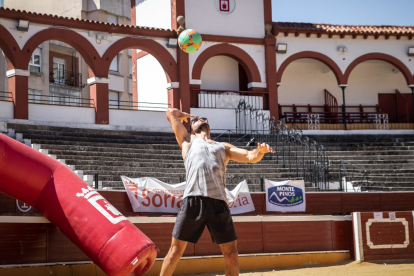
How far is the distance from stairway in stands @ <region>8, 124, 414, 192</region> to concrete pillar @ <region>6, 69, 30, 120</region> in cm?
88

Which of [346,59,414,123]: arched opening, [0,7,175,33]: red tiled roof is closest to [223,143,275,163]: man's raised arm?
[0,7,175,33]: red tiled roof

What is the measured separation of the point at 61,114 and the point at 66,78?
64.1 feet

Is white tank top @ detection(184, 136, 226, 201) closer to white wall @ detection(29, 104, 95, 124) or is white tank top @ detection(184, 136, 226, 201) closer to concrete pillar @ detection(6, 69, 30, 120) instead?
concrete pillar @ detection(6, 69, 30, 120)

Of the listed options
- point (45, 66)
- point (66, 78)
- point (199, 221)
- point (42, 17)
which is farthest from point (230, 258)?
point (66, 78)

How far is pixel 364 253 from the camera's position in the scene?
40.7 feet

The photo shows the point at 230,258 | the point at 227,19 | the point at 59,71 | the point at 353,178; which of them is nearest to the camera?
the point at 230,258

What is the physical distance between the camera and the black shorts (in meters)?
6.62

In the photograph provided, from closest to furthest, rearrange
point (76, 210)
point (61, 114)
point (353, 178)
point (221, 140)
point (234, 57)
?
point (76, 210) < point (353, 178) < point (61, 114) < point (221, 140) < point (234, 57)

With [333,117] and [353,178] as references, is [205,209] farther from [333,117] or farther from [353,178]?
[333,117]

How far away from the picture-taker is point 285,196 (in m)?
14.9

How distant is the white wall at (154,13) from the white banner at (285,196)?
10.9 meters

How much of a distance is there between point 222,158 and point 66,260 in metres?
4.03

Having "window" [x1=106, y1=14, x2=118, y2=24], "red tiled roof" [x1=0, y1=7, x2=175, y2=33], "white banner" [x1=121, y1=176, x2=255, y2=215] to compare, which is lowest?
"white banner" [x1=121, y1=176, x2=255, y2=215]

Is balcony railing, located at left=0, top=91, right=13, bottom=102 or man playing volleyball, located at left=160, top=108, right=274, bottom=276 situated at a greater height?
balcony railing, located at left=0, top=91, right=13, bottom=102
